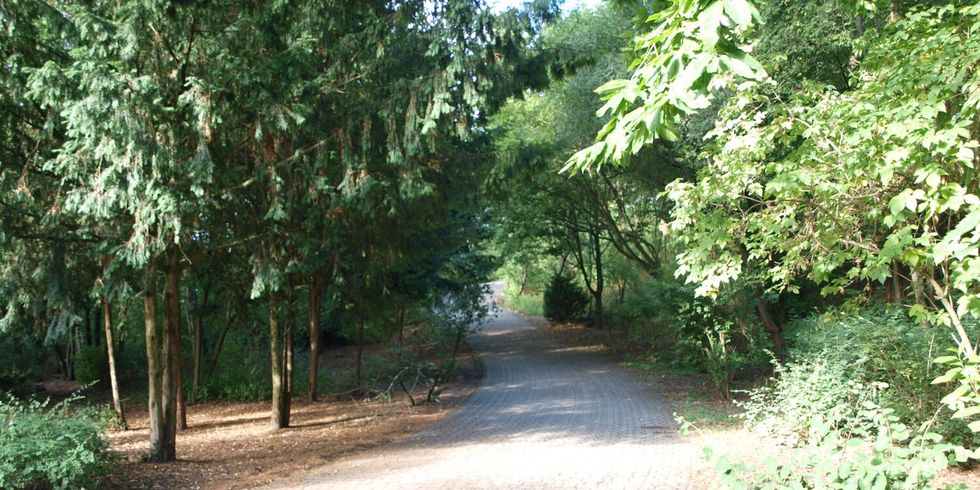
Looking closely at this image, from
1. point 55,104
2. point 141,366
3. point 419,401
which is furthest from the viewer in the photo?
point 141,366

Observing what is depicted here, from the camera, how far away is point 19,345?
54.9ft

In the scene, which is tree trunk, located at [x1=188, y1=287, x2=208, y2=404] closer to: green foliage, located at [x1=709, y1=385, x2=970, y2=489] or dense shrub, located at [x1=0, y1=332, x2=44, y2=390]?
dense shrub, located at [x1=0, y1=332, x2=44, y2=390]

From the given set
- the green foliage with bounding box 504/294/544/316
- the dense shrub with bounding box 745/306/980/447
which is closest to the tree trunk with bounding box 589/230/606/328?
the green foliage with bounding box 504/294/544/316

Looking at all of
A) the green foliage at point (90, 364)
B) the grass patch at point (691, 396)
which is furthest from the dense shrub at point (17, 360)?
the grass patch at point (691, 396)

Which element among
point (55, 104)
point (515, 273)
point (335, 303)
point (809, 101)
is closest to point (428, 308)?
point (335, 303)

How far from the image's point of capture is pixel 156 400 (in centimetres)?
911

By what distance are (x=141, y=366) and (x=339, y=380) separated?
570 centimetres

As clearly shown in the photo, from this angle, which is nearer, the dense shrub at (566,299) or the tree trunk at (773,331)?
the tree trunk at (773,331)

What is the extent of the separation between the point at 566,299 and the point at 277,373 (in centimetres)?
2019

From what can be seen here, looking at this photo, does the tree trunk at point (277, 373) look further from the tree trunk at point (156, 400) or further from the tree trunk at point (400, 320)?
the tree trunk at point (400, 320)

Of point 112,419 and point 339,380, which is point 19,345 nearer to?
point 112,419

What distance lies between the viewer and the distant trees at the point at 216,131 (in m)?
7.27

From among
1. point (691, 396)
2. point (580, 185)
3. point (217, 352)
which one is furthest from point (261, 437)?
point (580, 185)

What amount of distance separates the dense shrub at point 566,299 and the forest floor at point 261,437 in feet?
43.3
